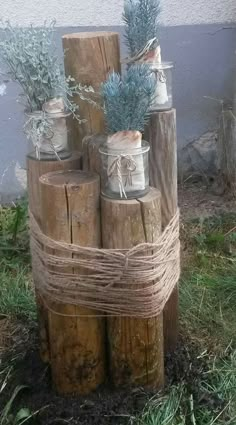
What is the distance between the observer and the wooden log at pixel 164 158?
263 cm

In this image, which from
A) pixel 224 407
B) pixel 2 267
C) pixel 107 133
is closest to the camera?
pixel 107 133

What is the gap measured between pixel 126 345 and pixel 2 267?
151 centimetres

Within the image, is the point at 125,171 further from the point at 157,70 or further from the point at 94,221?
the point at 157,70

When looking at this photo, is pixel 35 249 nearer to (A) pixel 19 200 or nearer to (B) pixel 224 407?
(B) pixel 224 407

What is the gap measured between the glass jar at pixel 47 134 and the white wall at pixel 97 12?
212 centimetres

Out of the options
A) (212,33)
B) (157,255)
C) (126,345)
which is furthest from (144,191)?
(212,33)

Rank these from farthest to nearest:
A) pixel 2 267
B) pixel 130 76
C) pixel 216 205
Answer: pixel 216 205 < pixel 2 267 < pixel 130 76

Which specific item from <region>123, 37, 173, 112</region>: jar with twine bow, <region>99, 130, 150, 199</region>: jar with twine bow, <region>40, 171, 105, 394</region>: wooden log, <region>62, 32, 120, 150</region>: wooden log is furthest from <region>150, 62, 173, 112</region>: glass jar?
<region>40, 171, 105, 394</region>: wooden log

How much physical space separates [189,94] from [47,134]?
2553 mm

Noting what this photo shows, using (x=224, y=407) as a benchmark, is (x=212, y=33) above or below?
above

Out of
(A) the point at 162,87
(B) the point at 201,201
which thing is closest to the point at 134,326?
(A) the point at 162,87

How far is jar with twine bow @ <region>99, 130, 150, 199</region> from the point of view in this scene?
2.36 metres

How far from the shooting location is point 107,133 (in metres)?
2.50

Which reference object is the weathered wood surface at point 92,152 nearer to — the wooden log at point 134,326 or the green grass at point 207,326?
the wooden log at point 134,326
